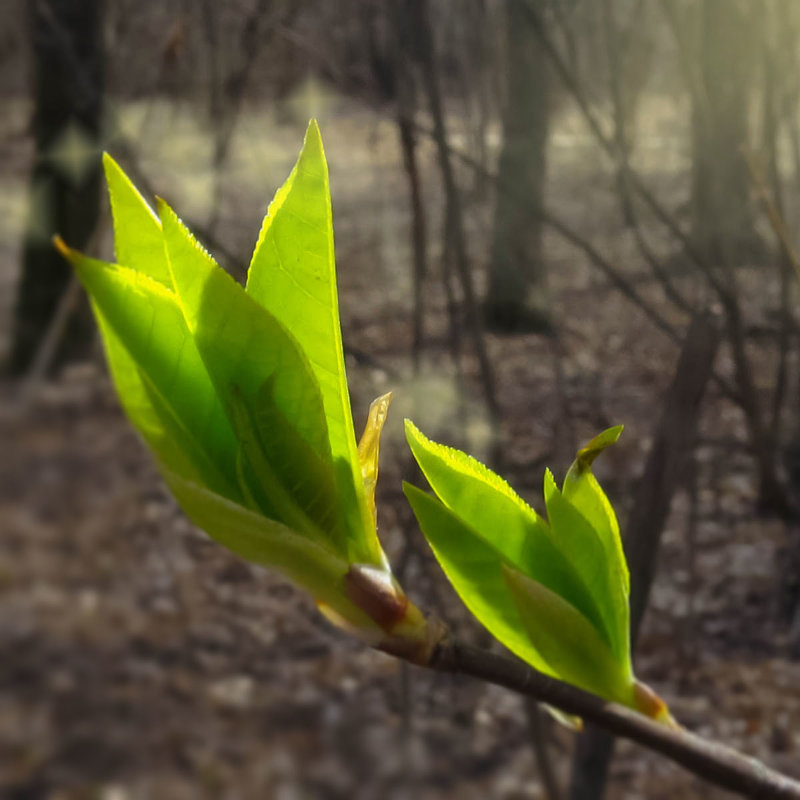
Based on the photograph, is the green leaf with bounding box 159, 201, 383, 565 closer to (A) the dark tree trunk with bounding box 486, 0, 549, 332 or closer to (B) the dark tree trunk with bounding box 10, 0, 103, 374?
(B) the dark tree trunk with bounding box 10, 0, 103, 374

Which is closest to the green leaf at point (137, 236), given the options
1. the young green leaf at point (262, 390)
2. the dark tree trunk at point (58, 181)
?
the young green leaf at point (262, 390)

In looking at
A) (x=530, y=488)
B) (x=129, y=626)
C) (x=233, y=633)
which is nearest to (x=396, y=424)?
(x=530, y=488)

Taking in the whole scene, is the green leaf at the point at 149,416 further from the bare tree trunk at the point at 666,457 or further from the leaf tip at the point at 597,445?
the bare tree trunk at the point at 666,457

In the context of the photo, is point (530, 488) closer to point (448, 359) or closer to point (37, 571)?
point (448, 359)

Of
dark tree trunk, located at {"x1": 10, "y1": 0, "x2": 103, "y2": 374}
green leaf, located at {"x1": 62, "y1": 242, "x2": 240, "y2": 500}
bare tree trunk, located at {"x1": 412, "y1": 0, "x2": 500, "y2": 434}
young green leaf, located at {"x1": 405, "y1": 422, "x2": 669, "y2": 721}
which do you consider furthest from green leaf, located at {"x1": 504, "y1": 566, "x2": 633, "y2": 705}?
dark tree trunk, located at {"x1": 10, "y1": 0, "x2": 103, "y2": 374}

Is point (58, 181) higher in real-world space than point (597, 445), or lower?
lower

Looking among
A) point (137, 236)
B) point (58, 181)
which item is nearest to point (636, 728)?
point (137, 236)

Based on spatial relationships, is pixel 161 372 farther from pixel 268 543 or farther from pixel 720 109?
pixel 720 109
